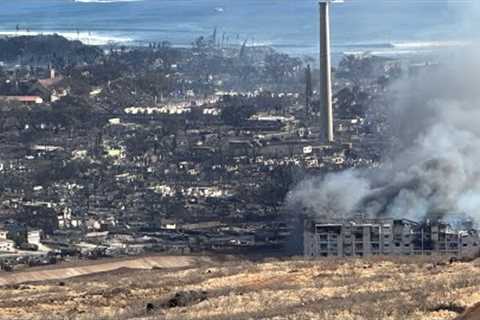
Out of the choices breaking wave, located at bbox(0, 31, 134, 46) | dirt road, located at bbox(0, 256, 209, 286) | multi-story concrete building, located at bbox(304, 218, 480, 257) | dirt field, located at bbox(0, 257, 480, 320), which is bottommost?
dirt road, located at bbox(0, 256, 209, 286)

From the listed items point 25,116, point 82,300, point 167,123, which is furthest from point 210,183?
point 82,300

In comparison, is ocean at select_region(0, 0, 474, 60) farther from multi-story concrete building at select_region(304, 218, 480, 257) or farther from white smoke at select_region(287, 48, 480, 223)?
multi-story concrete building at select_region(304, 218, 480, 257)

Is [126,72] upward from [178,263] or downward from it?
upward

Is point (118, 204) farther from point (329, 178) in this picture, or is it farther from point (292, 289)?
point (292, 289)

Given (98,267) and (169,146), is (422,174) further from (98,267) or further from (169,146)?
(169,146)

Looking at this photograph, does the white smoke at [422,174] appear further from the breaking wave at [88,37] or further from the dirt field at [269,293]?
the breaking wave at [88,37]

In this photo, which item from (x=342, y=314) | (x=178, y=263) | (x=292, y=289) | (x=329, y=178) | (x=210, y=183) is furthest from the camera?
(x=210, y=183)

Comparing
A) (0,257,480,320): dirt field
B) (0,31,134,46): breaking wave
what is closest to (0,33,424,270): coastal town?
(0,257,480,320): dirt field
